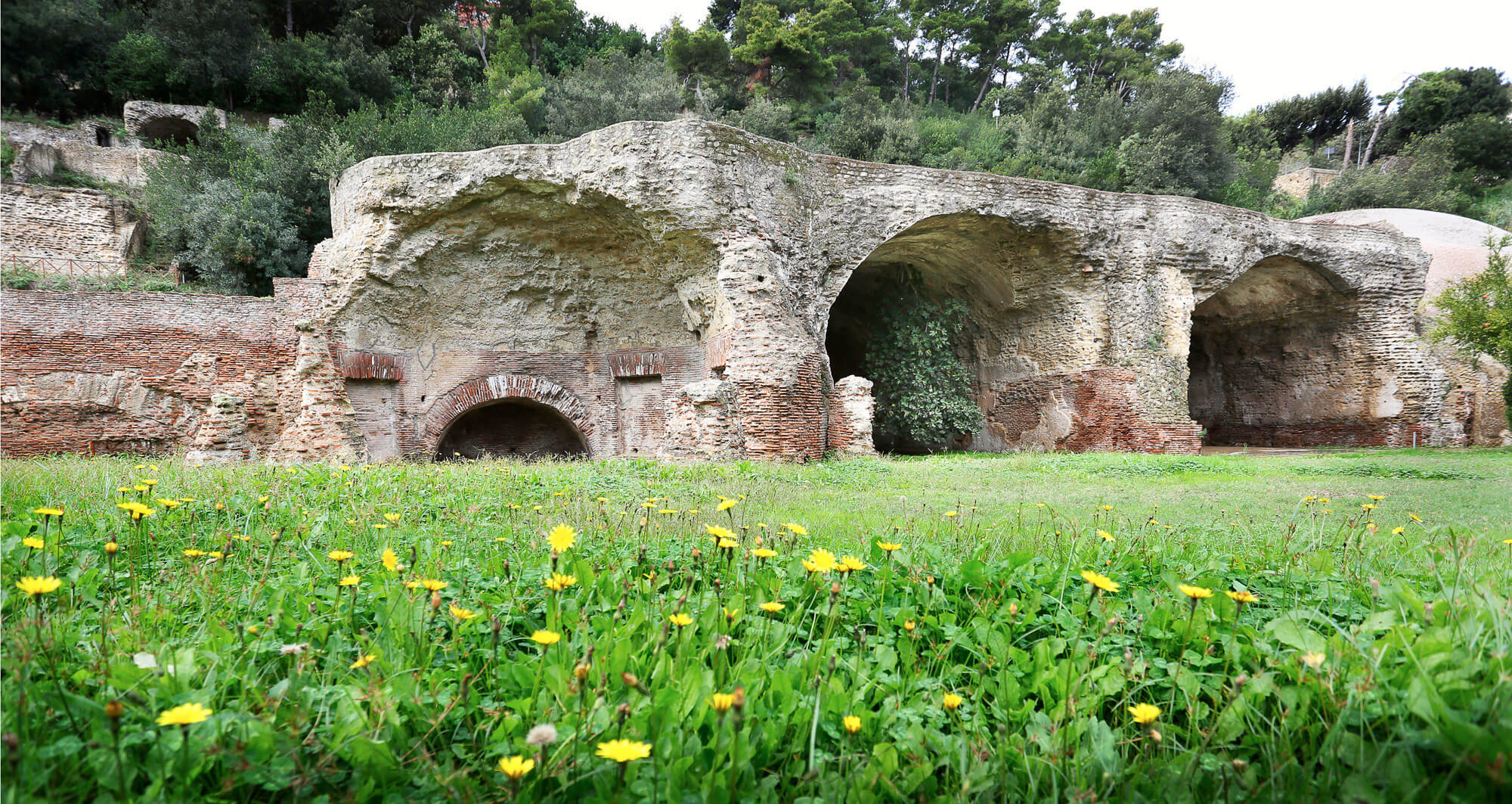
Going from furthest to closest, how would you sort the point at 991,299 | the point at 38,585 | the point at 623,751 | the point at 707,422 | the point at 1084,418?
the point at 991,299
the point at 1084,418
the point at 707,422
the point at 38,585
the point at 623,751

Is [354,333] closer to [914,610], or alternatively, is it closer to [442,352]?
[442,352]

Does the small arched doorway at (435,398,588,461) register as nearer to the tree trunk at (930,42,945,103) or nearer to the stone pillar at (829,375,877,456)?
the stone pillar at (829,375,877,456)

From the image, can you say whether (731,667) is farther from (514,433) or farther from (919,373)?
(514,433)

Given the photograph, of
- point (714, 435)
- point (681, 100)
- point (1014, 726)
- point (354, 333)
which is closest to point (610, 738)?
point (1014, 726)

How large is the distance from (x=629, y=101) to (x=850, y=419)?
60.1 feet

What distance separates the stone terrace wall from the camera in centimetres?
1180

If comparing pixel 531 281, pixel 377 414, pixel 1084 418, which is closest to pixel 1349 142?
pixel 1084 418

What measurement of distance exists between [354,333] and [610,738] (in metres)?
11.9

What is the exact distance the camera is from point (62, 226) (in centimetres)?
1964

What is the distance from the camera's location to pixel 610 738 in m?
1.34

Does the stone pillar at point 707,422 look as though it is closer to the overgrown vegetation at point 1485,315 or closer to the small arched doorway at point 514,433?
the small arched doorway at point 514,433

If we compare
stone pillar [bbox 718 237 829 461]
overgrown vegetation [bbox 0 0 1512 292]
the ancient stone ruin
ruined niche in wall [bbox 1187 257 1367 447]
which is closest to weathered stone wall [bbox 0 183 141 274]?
overgrown vegetation [bbox 0 0 1512 292]

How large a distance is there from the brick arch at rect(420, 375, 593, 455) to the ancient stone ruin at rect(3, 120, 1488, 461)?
0.13 feet

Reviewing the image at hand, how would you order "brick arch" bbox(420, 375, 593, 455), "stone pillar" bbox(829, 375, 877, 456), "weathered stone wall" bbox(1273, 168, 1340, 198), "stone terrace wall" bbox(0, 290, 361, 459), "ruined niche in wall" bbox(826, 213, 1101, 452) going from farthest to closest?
"weathered stone wall" bbox(1273, 168, 1340, 198) < "ruined niche in wall" bbox(826, 213, 1101, 452) < "brick arch" bbox(420, 375, 593, 455) < "stone terrace wall" bbox(0, 290, 361, 459) < "stone pillar" bbox(829, 375, 877, 456)
